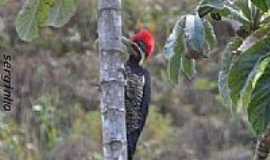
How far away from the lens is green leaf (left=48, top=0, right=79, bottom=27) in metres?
1.46

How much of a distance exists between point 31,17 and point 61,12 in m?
0.05

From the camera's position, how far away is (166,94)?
20.1ft

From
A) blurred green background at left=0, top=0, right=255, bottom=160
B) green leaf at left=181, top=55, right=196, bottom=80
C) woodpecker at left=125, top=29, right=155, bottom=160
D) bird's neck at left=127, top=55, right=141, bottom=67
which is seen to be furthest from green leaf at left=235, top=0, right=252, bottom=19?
blurred green background at left=0, top=0, right=255, bottom=160

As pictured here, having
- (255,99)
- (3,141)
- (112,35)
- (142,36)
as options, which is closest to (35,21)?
(112,35)

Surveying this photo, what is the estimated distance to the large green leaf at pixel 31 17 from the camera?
1.46 m

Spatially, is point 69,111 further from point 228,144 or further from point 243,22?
point 243,22

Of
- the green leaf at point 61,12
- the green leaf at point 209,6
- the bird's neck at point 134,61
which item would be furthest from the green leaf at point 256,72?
the bird's neck at point 134,61

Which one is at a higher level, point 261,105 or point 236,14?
point 236,14

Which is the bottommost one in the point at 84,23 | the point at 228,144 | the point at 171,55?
the point at 228,144

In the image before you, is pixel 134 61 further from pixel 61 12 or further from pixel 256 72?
pixel 256 72

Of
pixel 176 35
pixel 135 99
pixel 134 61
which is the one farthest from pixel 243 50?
pixel 134 61

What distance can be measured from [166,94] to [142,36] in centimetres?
277

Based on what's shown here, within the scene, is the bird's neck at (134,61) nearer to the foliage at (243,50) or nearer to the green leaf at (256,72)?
the foliage at (243,50)

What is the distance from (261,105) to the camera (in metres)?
1.05
